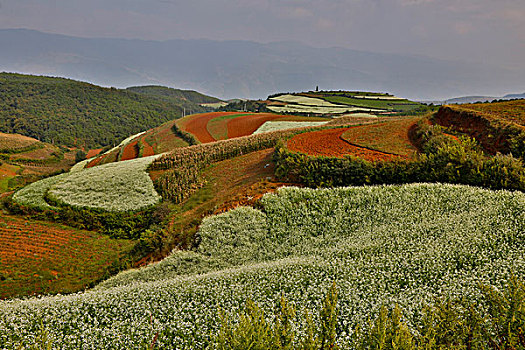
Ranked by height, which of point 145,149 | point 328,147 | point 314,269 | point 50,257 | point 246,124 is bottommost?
point 50,257

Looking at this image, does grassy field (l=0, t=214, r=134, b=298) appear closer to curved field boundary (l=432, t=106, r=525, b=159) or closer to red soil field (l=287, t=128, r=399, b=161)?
red soil field (l=287, t=128, r=399, b=161)

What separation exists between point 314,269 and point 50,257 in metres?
13.9

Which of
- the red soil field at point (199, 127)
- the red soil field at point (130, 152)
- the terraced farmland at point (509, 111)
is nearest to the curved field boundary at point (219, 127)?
the red soil field at point (199, 127)

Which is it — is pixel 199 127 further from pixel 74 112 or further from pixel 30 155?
pixel 74 112

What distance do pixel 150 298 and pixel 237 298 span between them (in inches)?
106

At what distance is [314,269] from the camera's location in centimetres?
888

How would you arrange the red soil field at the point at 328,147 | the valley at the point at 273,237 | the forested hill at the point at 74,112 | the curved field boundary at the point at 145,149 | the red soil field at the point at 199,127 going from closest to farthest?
the valley at the point at 273,237 → the red soil field at the point at 328,147 → the curved field boundary at the point at 145,149 → the red soil field at the point at 199,127 → the forested hill at the point at 74,112

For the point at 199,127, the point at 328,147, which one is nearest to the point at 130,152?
the point at 199,127

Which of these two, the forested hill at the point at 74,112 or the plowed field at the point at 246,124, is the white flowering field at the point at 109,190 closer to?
the plowed field at the point at 246,124

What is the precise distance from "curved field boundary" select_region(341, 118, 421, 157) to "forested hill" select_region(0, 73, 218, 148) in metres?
109

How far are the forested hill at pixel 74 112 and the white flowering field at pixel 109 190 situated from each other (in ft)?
314

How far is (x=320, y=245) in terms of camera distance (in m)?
11.0

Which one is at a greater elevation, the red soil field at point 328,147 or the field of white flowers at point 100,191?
the red soil field at point 328,147

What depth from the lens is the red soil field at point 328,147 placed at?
17017mm
